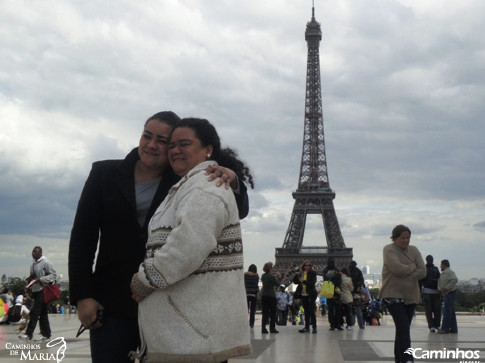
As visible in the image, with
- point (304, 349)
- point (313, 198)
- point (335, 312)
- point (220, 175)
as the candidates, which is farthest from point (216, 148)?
point (313, 198)

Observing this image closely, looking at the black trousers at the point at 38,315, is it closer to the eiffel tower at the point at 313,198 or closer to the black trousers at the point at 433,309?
the black trousers at the point at 433,309

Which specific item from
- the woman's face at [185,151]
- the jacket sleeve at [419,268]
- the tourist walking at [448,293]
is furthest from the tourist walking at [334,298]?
the woman's face at [185,151]

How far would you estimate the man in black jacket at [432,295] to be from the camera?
1431 centimetres

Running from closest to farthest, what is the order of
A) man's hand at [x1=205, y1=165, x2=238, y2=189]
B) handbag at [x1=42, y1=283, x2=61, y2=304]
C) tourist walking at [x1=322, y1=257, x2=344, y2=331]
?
man's hand at [x1=205, y1=165, x2=238, y2=189]
handbag at [x1=42, y1=283, x2=61, y2=304]
tourist walking at [x1=322, y1=257, x2=344, y2=331]

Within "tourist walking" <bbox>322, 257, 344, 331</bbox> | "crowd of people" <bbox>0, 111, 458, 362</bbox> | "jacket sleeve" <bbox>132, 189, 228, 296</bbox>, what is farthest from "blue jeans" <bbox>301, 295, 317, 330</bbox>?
"jacket sleeve" <bbox>132, 189, 228, 296</bbox>

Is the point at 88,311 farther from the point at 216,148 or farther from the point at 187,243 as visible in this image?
the point at 216,148

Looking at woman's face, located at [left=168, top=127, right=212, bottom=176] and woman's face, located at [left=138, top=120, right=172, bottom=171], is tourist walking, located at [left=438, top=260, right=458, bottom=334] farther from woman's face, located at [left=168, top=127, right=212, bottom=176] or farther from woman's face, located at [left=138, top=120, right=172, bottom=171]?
woman's face, located at [left=168, top=127, right=212, bottom=176]

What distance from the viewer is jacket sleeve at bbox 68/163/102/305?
3.28m

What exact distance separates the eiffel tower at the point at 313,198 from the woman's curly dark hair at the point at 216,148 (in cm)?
5386

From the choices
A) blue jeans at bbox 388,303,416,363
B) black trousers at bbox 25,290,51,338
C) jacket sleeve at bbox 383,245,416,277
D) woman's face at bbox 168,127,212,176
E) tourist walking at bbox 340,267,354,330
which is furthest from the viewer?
tourist walking at bbox 340,267,354,330

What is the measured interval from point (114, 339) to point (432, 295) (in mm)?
12480

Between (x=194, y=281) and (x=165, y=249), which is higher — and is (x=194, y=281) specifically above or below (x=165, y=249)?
below

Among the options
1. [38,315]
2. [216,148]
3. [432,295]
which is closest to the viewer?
[216,148]

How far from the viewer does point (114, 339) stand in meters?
3.18
